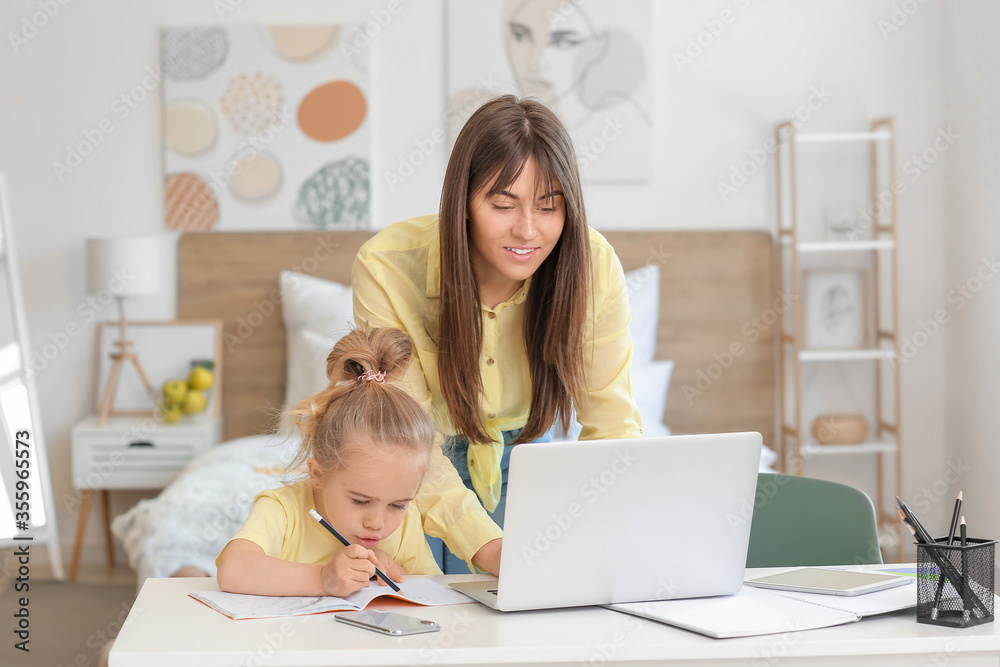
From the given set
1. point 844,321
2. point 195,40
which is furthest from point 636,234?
Result: point 195,40

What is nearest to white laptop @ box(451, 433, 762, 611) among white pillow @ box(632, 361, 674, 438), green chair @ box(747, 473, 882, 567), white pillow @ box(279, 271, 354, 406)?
green chair @ box(747, 473, 882, 567)

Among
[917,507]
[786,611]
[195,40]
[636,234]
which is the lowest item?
[917,507]

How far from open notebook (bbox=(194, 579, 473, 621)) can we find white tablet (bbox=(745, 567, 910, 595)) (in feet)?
1.30

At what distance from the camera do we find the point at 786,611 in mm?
1111

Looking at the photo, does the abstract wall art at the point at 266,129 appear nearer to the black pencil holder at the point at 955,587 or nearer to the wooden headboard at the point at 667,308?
the wooden headboard at the point at 667,308

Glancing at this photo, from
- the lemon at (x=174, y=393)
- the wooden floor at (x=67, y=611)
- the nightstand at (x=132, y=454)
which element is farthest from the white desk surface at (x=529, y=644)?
the lemon at (x=174, y=393)

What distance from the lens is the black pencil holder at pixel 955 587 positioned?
1068mm

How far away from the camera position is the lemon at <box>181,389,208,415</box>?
10.9ft

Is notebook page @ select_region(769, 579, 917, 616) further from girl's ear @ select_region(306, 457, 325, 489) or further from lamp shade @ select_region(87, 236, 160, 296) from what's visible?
lamp shade @ select_region(87, 236, 160, 296)

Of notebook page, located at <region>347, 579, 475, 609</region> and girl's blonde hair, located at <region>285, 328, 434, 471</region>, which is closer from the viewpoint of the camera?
notebook page, located at <region>347, 579, 475, 609</region>

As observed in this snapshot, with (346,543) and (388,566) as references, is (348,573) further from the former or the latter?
(388,566)

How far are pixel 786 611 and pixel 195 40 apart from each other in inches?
120

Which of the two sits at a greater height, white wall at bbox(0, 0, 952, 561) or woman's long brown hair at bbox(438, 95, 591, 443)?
white wall at bbox(0, 0, 952, 561)

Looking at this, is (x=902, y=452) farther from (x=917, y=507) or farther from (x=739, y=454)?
(x=739, y=454)
